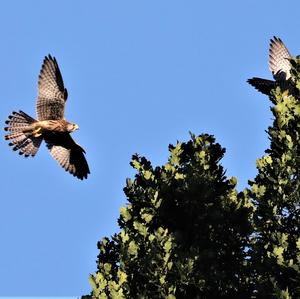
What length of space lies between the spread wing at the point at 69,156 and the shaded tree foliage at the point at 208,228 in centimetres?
607

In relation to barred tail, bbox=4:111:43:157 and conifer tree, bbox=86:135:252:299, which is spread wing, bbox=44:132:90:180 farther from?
conifer tree, bbox=86:135:252:299

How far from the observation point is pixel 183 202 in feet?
89.6

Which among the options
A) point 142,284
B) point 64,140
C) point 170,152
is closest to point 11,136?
point 64,140

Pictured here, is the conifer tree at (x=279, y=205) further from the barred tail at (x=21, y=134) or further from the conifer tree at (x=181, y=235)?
the barred tail at (x=21, y=134)

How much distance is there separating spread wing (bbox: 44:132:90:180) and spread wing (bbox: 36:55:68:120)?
1087mm

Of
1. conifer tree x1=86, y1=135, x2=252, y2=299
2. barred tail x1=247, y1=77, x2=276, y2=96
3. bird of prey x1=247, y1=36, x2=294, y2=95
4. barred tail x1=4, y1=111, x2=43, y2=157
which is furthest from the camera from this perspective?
barred tail x1=247, y1=77, x2=276, y2=96

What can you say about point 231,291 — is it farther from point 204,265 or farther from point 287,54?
point 287,54

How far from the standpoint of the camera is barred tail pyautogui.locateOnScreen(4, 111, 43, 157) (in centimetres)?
3200

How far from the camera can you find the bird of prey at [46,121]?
32.2 metres

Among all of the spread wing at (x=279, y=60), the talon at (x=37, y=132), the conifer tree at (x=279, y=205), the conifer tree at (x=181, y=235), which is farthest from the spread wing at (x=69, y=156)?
the conifer tree at (x=279, y=205)

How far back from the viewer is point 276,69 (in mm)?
34812

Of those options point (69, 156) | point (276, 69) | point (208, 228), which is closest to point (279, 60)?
point (276, 69)

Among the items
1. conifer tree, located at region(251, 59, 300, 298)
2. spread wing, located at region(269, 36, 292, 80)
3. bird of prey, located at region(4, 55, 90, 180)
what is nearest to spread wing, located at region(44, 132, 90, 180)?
bird of prey, located at region(4, 55, 90, 180)

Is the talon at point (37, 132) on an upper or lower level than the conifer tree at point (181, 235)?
upper
